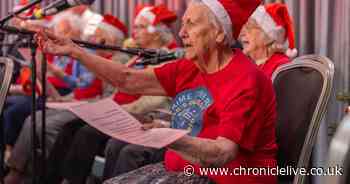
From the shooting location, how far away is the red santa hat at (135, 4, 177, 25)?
3.10m

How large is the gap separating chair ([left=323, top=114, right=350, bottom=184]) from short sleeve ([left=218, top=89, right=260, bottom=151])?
2.06 ft

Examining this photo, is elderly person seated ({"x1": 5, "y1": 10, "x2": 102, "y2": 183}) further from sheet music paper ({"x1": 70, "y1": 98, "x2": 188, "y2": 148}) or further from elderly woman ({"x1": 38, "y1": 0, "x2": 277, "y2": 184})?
sheet music paper ({"x1": 70, "y1": 98, "x2": 188, "y2": 148})

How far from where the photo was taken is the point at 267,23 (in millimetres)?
2477

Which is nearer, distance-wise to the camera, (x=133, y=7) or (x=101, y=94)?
(x=101, y=94)

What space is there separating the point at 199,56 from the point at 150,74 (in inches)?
8.6

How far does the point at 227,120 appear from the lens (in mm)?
1413

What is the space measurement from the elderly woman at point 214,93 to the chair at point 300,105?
0.10 meters

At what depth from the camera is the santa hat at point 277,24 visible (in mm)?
2479

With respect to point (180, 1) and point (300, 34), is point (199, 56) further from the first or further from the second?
point (180, 1)

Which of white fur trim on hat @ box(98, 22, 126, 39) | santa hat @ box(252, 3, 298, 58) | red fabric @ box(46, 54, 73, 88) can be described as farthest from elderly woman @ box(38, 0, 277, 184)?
red fabric @ box(46, 54, 73, 88)

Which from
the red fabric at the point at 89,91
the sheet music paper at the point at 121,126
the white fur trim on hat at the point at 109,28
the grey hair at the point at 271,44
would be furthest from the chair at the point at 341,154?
the white fur trim on hat at the point at 109,28

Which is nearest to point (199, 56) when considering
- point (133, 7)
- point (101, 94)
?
point (101, 94)

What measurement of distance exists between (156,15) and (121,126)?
1905 mm

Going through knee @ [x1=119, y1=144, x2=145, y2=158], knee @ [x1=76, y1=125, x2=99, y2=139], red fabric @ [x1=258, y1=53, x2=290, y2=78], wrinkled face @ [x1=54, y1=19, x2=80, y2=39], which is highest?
wrinkled face @ [x1=54, y1=19, x2=80, y2=39]
